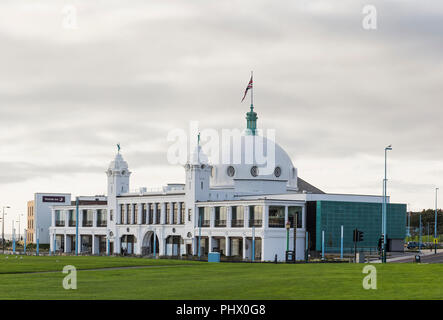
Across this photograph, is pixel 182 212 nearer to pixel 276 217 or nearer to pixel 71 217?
pixel 276 217

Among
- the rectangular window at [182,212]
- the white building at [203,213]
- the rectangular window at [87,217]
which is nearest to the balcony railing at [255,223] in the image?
the white building at [203,213]

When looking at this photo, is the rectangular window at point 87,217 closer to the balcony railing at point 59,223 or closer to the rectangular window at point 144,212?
the balcony railing at point 59,223

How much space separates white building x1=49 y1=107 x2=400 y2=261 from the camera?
318 feet

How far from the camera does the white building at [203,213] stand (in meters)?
97.1

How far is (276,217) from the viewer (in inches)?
3807

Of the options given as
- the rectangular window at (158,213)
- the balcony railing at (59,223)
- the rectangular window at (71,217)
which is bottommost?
the balcony railing at (59,223)

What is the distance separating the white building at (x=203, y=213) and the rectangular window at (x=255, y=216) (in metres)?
0.12

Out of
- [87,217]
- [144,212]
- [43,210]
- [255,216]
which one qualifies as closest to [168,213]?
[144,212]

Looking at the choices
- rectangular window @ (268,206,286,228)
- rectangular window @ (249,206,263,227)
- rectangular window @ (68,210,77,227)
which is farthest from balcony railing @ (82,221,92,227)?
rectangular window @ (268,206,286,228)

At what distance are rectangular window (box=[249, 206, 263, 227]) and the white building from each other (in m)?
0.12

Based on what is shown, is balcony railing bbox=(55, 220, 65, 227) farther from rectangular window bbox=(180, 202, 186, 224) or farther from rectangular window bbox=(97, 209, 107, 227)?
rectangular window bbox=(180, 202, 186, 224)

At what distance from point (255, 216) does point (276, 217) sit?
2555mm

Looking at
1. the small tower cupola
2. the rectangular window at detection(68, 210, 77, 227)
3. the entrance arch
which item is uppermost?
the small tower cupola
